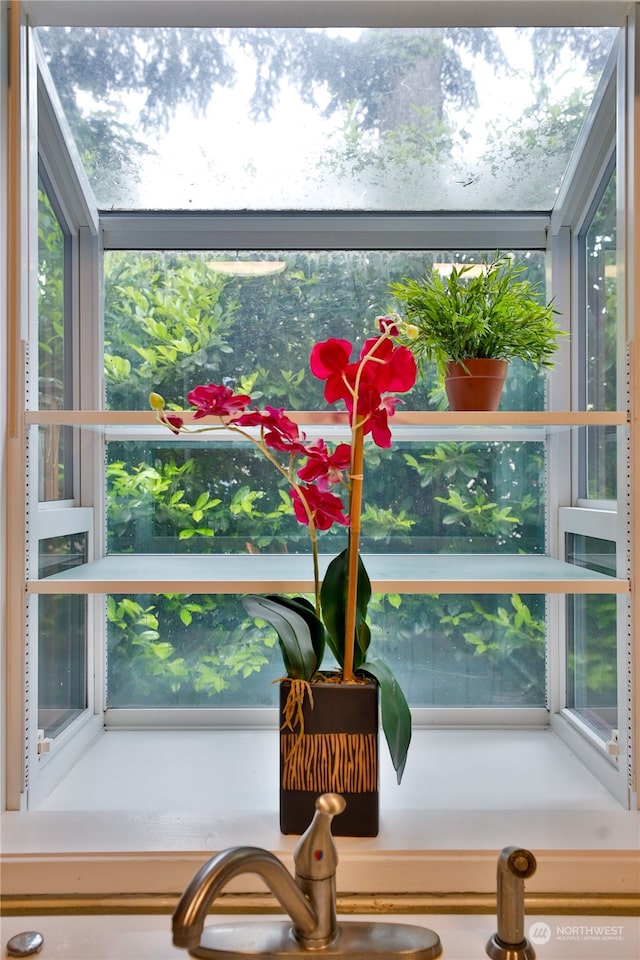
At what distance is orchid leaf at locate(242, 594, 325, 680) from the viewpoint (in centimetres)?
98

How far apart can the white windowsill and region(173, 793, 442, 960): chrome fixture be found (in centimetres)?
11

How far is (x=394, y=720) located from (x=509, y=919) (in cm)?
27

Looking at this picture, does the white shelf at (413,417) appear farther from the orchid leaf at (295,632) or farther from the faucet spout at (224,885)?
the faucet spout at (224,885)

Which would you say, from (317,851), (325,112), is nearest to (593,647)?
(317,851)

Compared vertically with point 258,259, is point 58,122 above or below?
above

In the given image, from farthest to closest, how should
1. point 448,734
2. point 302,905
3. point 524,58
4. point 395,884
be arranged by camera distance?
point 448,734
point 524,58
point 395,884
point 302,905

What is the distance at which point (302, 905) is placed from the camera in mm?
782

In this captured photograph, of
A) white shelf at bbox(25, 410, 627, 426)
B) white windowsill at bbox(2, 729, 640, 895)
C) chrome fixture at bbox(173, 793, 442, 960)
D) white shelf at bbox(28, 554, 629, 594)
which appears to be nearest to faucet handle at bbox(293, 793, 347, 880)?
chrome fixture at bbox(173, 793, 442, 960)

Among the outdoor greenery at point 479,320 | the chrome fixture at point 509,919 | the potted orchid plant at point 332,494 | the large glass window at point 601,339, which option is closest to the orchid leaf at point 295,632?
the potted orchid plant at point 332,494

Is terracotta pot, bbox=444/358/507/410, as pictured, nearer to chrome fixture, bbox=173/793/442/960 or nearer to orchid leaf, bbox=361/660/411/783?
orchid leaf, bbox=361/660/411/783

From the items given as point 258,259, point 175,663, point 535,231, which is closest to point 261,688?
point 175,663

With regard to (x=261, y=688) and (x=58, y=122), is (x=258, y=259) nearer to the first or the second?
(x=58, y=122)

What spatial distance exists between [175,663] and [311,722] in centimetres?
67

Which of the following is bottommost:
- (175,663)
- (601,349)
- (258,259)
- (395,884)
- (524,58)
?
(395,884)
